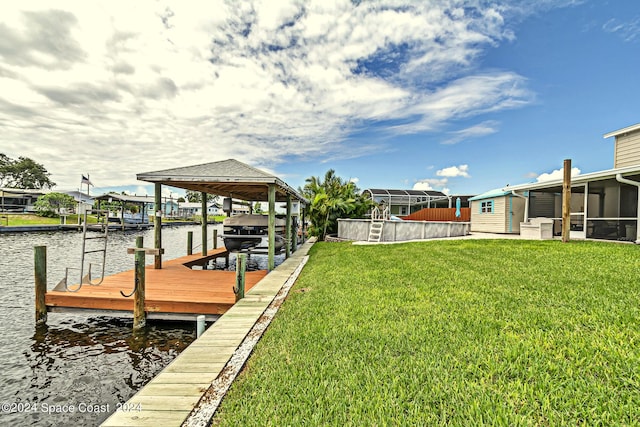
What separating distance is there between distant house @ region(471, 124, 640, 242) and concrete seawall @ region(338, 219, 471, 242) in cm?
193

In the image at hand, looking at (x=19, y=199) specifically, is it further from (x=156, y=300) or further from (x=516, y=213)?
(x=516, y=213)

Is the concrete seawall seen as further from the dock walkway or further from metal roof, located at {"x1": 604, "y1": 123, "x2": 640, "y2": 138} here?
the dock walkway

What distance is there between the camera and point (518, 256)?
28.6ft

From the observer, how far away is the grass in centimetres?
221

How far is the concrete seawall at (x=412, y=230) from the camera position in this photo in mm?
16281

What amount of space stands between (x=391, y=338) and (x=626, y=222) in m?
15.7

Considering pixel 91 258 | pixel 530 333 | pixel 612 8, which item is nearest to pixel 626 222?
pixel 612 8

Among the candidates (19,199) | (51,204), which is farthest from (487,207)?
(19,199)

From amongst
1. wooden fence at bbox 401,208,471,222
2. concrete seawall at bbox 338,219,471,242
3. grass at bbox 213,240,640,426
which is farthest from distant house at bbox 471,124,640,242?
grass at bbox 213,240,640,426

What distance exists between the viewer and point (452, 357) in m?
2.98

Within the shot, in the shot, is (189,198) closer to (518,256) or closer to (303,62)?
(303,62)

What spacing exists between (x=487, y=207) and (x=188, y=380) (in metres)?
18.4

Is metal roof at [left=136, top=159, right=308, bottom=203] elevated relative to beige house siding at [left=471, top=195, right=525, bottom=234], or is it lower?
elevated

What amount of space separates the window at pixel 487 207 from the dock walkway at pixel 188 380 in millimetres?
16364
